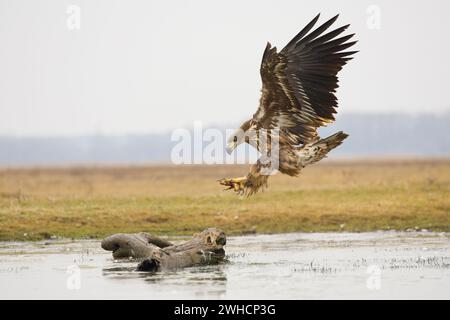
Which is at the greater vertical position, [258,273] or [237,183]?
[237,183]

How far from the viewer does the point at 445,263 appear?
637 inches

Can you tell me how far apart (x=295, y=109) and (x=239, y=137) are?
0.94 m

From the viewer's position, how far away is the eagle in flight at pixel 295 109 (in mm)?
13945

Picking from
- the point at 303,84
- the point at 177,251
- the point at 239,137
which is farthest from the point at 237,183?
the point at 177,251

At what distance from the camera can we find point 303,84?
14.1 metres

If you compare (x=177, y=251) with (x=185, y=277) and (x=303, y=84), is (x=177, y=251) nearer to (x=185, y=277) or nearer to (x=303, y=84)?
(x=185, y=277)

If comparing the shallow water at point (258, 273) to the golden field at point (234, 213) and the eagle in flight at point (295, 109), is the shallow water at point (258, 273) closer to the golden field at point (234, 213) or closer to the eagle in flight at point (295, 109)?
the eagle in flight at point (295, 109)

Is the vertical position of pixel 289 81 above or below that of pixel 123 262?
above

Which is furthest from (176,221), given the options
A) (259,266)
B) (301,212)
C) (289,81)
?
(289,81)

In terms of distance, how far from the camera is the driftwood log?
15.7 metres

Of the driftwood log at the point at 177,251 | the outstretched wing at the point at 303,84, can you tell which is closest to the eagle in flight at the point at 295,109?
the outstretched wing at the point at 303,84

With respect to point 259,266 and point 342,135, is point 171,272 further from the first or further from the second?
point 342,135

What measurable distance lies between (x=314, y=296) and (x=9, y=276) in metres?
5.27

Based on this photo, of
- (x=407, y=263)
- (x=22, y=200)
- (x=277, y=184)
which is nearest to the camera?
(x=407, y=263)
